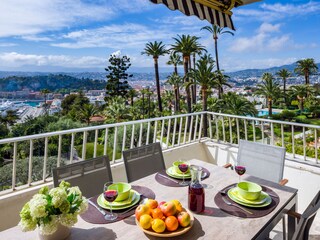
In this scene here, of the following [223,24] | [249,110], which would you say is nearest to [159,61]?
[249,110]

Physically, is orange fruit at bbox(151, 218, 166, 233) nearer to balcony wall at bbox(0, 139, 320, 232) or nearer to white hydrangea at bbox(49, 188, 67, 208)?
white hydrangea at bbox(49, 188, 67, 208)

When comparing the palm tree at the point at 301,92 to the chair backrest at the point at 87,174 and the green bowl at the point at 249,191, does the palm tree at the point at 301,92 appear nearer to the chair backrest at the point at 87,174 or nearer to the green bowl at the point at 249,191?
the green bowl at the point at 249,191

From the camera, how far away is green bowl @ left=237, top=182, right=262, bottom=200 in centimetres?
155

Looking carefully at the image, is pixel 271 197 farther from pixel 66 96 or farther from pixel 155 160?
pixel 66 96

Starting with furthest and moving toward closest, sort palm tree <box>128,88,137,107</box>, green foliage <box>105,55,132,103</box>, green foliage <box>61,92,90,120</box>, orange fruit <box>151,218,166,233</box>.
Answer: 1. green foliage <box>61,92,90,120</box>
2. palm tree <box>128,88,137,107</box>
3. green foliage <box>105,55,132,103</box>
4. orange fruit <box>151,218,166,233</box>

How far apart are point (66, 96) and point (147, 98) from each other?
39.2ft

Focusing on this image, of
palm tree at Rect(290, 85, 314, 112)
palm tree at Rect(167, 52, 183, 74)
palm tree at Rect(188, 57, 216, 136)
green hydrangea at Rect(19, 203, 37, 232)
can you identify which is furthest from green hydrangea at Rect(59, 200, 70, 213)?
palm tree at Rect(290, 85, 314, 112)

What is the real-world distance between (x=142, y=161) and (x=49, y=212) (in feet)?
4.20

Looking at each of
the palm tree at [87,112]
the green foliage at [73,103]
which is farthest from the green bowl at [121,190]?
the green foliage at [73,103]

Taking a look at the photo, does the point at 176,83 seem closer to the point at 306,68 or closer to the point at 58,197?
the point at 306,68

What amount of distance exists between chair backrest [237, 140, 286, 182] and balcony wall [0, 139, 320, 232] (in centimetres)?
112

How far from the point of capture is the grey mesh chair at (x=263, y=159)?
88.4 inches

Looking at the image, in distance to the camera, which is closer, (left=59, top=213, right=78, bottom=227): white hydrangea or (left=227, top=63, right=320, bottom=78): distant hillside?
(left=59, top=213, right=78, bottom=227): white hydrangea

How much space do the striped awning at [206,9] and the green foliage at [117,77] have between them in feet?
92.2
